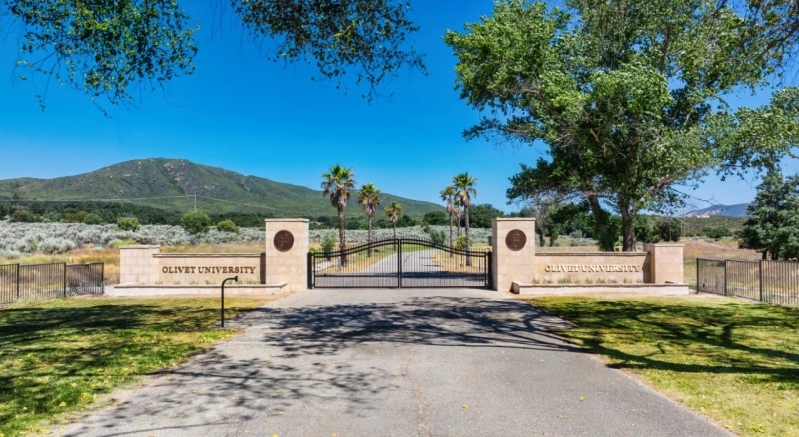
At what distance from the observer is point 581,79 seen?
20891 mm

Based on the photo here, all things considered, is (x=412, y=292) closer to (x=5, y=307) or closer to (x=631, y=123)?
(x=631, y=123)

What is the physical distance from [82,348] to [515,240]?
44.7 ft

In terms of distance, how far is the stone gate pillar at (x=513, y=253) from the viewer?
17.4 metres

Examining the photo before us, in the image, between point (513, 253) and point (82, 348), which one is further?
point (513, 253)

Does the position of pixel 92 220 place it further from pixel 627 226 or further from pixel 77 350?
pixel 627 226

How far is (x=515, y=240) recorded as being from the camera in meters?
17.4

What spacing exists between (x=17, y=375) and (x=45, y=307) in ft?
32.1

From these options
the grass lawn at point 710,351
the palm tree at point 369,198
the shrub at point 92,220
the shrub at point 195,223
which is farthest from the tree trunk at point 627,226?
the shrub at point 92,220

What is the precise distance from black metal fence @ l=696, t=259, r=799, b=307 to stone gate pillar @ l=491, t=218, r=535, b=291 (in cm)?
629

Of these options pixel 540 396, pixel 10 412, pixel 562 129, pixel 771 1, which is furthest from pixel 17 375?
pixel 562 129

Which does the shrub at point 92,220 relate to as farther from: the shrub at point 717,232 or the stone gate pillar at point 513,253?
the shrub at point 717,232

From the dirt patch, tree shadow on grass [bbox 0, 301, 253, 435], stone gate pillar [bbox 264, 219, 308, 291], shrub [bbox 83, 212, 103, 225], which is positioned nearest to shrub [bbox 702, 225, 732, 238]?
the dirt patch

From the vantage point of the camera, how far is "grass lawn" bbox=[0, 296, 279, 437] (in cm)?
532

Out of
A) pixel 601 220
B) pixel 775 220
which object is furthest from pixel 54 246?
pixel 775 220
